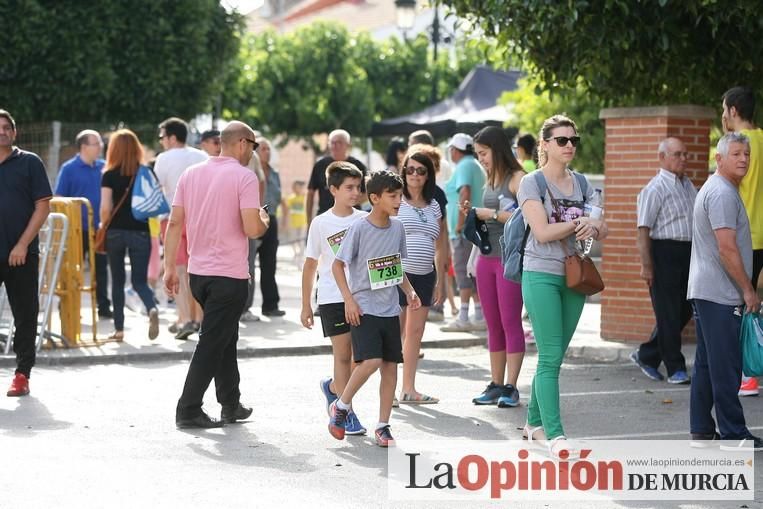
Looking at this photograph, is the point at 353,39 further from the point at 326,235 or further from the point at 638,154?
the point at 326,235

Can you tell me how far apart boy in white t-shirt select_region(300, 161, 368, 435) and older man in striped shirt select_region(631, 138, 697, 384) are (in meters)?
2.85

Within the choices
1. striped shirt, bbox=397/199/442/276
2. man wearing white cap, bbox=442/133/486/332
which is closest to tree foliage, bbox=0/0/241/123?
man wearing white cap, bbox=442/133/486/332

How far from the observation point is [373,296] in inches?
321

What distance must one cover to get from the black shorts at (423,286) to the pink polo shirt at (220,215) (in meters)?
1.50

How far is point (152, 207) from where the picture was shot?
41.8ft

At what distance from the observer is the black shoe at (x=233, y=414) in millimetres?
8820

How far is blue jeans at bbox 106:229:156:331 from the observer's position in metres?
12.9

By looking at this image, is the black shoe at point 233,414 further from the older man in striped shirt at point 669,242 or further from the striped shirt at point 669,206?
the striped shirt at point 669,206

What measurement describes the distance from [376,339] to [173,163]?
5.54 metres

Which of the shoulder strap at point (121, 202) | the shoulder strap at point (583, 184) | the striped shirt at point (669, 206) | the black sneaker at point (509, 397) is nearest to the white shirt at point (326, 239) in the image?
the shoulder strap at point (583, 184)

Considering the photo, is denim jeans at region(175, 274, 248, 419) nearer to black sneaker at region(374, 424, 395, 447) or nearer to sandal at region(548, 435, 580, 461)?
black sneaker at region(374, 424, 395, 447)

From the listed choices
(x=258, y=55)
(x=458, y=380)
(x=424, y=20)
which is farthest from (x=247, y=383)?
(x=424, y=20)

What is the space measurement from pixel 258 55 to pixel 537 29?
94.0ft

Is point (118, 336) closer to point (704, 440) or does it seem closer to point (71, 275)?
point (71, 275)
